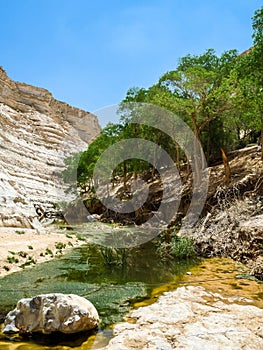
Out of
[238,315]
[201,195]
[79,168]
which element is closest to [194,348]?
[238,315]

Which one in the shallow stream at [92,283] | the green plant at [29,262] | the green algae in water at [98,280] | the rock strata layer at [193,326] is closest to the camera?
the rock strata layer at [193,326]

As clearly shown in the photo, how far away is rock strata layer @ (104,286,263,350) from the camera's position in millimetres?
3945

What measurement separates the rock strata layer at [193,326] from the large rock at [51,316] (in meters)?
0.57

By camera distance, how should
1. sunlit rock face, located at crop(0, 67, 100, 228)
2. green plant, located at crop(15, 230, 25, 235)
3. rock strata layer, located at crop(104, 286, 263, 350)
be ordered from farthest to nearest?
sunlit rock face, located at crop(0, 67, 100, 228)
green plant, located at crop(15, 230, 25, 235)
rock strata layer, located at crop(104, 286, 263, 350)

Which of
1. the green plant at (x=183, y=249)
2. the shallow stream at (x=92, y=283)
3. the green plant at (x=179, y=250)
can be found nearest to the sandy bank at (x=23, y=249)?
the shallow stream at (x=92, y=283)

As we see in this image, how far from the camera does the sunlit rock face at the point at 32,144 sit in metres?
19.1

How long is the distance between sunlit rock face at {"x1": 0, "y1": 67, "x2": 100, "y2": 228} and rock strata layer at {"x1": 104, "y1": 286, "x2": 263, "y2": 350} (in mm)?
12138

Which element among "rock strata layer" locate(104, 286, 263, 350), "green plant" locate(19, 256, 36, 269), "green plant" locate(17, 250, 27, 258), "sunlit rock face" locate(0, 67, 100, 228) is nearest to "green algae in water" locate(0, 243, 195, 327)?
"green plant" locate(19, 256, 36, 269)

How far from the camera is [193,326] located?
14.8 ft

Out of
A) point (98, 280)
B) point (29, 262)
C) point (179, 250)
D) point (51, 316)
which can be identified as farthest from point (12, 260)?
point (179, 250)

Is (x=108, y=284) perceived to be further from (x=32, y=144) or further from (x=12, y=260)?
(x=32, y=144)

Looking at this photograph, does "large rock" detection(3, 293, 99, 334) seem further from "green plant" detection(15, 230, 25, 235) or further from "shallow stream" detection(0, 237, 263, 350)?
"green plant" detection(15, 230, 25, 235)

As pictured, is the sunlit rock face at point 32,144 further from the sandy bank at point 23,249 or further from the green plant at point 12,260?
the green plant at point 12,260

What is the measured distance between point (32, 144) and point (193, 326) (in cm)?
4764
